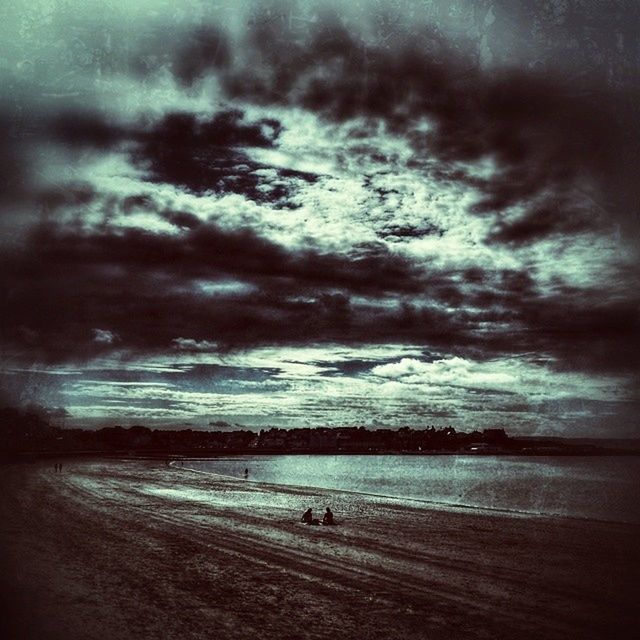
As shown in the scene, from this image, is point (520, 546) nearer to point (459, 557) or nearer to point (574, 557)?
point (574, 557)

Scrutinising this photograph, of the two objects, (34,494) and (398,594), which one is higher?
(398,594)

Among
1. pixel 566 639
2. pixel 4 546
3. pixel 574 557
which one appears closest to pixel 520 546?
pixel 574 557

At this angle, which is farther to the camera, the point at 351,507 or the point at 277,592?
the point at 351,507

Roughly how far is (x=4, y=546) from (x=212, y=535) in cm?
769

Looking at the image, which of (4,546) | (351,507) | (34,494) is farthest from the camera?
(351,507)

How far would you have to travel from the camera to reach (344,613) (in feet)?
42.9

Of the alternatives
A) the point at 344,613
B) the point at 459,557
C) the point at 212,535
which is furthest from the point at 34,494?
the point at 344,613

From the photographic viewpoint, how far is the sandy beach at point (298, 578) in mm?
11961

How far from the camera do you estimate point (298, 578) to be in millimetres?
16484

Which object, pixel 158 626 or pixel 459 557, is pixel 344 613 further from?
pixel 459 557

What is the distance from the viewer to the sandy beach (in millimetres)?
Result: 11961

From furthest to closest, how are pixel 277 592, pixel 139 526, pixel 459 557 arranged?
pixel 139 526, pixel 459 557, pixel 277 592

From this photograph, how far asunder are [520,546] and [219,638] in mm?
17546

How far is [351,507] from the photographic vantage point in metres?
41.4
